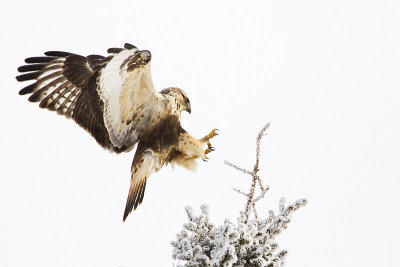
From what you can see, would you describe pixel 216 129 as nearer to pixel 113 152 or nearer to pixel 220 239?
pixel 113 152

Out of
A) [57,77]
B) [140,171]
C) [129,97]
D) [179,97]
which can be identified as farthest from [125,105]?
[57,77]

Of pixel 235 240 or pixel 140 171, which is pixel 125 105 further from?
pixel 235 240

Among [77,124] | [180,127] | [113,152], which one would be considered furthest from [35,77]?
[180,127]

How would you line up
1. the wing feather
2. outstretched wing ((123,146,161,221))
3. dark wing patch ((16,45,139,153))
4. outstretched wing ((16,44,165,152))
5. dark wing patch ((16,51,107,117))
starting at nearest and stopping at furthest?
1. outstretched wing ((123,146,161,221))
2. the wing feather
3. outstretched wing ((16,44,165,152))
4. dark wing patch ((16,45,139,153))
5. dark wing patch ((16,51,107,117))

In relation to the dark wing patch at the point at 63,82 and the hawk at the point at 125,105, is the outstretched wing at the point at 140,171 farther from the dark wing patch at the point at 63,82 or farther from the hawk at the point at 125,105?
the dark wing patch at the point at 63,82

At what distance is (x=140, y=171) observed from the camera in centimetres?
495

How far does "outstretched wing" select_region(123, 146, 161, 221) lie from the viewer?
4.45 m

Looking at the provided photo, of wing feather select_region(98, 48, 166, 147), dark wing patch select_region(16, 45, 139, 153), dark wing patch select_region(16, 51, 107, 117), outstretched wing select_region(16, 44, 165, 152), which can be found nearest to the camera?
wing feather select_region(98, 48, 166, 147)

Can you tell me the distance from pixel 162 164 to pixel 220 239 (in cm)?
283

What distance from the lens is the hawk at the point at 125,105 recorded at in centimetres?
488

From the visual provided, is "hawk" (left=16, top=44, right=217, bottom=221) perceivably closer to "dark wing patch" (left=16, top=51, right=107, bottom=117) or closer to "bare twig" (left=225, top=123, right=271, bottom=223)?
"dark wing patch" (left=16, top=51, right=107, bottom=117)

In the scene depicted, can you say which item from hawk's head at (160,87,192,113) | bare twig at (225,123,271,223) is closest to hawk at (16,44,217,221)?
hawk's head at (160,87,192,113)

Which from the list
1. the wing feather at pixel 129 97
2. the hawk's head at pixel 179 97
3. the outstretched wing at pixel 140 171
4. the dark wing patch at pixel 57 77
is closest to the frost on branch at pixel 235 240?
the outstretched wing at pixel 140 171

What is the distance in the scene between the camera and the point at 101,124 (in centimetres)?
534
